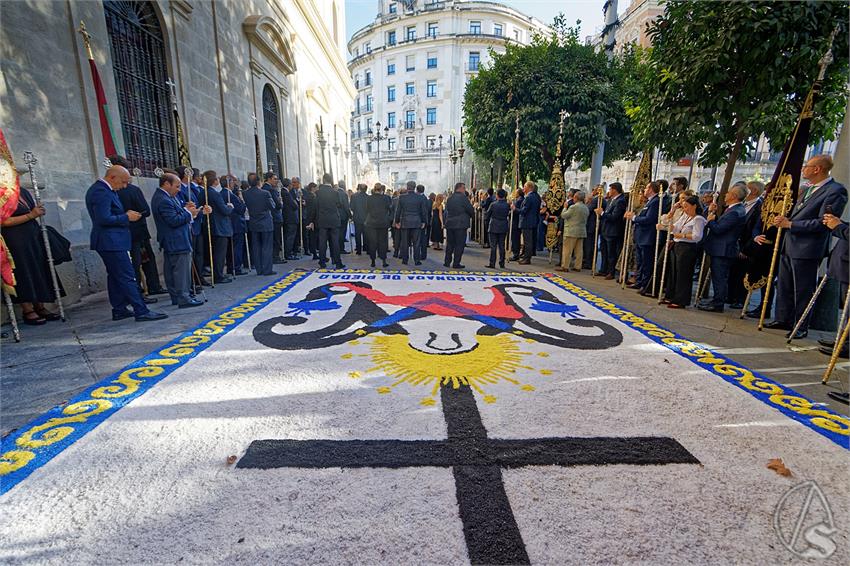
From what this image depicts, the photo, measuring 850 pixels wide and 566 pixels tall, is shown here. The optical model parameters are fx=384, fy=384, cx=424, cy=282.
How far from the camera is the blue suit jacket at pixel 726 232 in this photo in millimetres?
5602

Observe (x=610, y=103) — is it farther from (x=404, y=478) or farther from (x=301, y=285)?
(x=404, y=478)

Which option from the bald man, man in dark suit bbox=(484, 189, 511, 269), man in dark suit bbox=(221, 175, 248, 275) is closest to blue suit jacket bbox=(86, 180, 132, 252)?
the bald man

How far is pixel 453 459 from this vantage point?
229 cm

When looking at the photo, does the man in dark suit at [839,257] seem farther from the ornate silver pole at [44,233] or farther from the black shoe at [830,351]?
the ornate silver pole at [44,233]

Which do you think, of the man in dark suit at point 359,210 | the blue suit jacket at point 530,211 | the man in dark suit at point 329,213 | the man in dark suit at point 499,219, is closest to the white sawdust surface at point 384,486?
the man in dark suit at point 329,213

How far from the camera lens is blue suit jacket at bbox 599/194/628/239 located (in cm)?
797

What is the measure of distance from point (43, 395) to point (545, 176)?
19576 millimetres

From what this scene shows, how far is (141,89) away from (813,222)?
1160 cm

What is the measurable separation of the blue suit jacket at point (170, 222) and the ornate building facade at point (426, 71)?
4566cm

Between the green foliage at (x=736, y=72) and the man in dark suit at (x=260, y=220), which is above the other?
the green foliage at (x=736, y=72)

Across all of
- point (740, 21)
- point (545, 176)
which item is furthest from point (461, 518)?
point (545, 176)

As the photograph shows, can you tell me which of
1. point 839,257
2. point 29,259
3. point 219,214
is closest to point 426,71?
point 219,214

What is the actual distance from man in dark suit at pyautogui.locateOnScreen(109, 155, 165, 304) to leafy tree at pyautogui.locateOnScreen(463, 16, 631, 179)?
1251cm

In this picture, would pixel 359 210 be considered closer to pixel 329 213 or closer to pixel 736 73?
pixel 329 213
